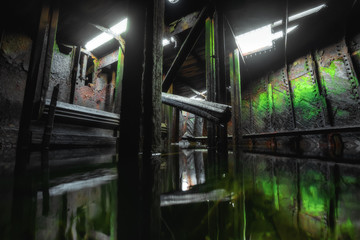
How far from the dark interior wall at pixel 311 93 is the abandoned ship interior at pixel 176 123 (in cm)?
3

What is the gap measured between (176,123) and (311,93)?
4.04 m

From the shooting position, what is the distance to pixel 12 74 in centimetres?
320

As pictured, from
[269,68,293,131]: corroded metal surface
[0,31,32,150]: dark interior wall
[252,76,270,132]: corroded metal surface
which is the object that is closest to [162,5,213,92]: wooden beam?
[0,31,32,150]: dark interior wall

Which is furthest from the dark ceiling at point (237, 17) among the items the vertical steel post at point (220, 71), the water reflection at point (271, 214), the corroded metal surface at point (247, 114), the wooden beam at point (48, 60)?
the water reflection at point (271, 214)

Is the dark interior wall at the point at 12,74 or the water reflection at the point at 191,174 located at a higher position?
the dark interior wall at the point at 12,74

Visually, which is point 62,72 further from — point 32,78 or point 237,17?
point 237,17

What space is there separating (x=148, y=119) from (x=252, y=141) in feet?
15.7

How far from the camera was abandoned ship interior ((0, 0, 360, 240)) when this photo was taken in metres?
0.28

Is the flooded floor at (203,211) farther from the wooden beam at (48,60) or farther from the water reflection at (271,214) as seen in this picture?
the wooden beam at (48,60)

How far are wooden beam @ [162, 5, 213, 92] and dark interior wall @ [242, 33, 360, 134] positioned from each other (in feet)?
11.8

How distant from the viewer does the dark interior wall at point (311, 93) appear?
147 inches

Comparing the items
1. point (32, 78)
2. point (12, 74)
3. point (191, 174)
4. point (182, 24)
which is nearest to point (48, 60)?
point (32, 78)

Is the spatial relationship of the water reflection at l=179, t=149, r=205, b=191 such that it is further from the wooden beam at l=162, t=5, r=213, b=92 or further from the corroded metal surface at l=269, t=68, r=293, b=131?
the corroded metal surface at l=269, t=68, r=293, b=131

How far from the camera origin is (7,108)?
3.02m
